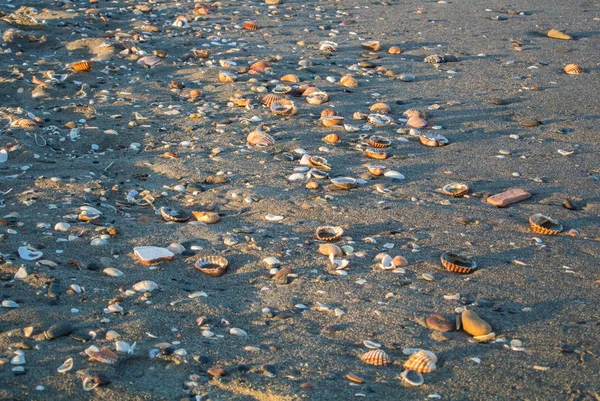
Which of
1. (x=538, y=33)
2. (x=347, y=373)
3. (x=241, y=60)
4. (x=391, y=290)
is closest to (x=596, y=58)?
(x=538, y=33)

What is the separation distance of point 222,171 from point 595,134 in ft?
8.89

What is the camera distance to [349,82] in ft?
18.4

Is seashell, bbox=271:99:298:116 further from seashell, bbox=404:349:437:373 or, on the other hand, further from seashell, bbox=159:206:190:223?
seashell, bbox=404:349:437:373

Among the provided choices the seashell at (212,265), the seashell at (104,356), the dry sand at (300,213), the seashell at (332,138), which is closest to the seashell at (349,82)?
the dry sand at (300,213)

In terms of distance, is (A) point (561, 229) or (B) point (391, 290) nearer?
(B) point (391, 290)

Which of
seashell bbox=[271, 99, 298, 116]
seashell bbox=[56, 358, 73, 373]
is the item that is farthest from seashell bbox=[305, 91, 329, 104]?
seashell bbox=[56, 358, 73, 373]

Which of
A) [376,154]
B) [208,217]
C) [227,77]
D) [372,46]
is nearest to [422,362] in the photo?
[208,217]

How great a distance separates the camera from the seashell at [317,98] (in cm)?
523

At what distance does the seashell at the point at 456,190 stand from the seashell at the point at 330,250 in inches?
38.7

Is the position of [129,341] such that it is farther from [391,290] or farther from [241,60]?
[241,60]

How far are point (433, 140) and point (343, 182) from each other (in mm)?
956

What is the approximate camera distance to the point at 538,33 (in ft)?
23.6

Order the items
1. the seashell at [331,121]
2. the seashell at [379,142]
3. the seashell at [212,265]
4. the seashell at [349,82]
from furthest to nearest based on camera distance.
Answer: the seashell at [349,82] → the seashell at [331,121] → the seashell at [379,142] → the seashell at [212,265]

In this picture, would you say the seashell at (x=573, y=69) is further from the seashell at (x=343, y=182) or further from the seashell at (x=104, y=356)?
the seashell at (x=104, y=356)
